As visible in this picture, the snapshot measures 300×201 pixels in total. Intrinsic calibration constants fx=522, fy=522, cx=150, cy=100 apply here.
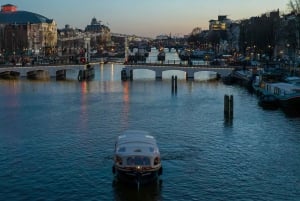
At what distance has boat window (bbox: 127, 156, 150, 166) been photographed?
25734 mm

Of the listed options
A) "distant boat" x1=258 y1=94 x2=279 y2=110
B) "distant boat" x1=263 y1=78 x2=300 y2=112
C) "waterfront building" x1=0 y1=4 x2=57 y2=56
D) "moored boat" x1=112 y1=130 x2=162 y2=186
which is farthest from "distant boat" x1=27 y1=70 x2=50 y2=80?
"moored boat" x1=112 y1=130 x2=162 y2=186

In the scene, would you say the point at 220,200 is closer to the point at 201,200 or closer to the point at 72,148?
the point at 201,200

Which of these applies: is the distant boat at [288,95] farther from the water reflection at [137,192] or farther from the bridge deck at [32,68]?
the bridge deck at [32,68]

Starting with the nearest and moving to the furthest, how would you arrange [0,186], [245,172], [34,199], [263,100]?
[34,199] → [0,186] → [245,172] → [263,100]

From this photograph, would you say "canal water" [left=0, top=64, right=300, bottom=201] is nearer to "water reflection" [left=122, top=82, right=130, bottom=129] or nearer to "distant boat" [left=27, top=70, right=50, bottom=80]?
"water reflection" [left=122, top=82, right=130, bottom=129]

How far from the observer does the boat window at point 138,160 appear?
1013 inches

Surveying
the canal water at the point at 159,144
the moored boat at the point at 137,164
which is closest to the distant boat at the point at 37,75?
the canal water at the point at 159,144

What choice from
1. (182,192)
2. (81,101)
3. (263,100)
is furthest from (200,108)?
(182,192)

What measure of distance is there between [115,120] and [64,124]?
4.68 m

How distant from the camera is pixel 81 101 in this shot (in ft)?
195

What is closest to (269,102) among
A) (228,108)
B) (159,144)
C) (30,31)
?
(228,108)

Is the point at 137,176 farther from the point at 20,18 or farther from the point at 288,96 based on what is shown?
the point at 20,18

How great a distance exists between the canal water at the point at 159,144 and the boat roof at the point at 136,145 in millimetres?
1752

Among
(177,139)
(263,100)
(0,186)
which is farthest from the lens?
(263,100)
